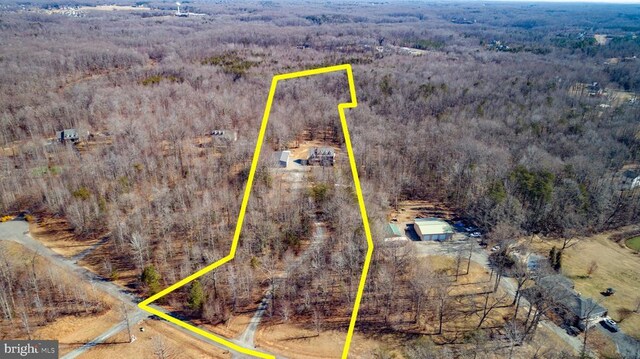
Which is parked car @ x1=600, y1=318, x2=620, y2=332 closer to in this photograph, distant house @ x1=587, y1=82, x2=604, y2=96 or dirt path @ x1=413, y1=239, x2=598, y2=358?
dirt path @ x1=413, y1=239, x2=598, y2=358

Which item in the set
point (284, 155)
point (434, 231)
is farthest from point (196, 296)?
point (284, 155)

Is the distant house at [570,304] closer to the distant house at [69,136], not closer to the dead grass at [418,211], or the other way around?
the dead grass at [418,211]

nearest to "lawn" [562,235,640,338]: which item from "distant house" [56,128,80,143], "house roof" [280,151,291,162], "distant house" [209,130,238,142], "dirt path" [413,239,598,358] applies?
"dirt path" [413,239,598,358]

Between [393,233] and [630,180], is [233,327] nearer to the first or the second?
[393,233]

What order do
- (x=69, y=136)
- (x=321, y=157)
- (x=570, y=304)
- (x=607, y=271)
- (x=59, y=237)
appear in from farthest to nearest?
(x=69, y=136)
(x=321, y=157)
(x=59, y=237)
(x=607, y=271)
(x=570, y=304)

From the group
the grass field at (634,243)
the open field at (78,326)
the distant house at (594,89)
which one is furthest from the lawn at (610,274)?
the distant house at (594,89)

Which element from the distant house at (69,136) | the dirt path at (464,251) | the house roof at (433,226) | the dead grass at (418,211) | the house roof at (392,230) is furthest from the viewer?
the distant house at (69,136)
